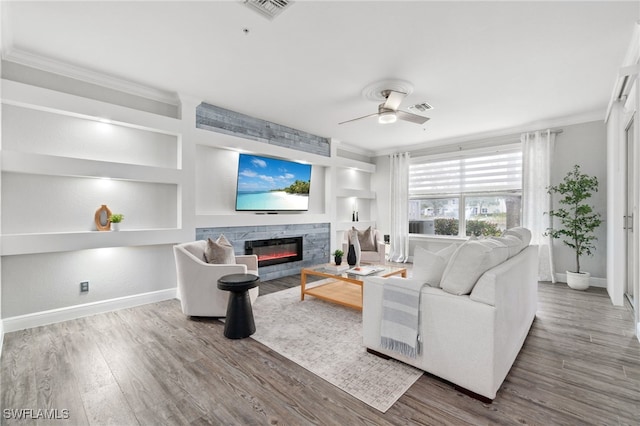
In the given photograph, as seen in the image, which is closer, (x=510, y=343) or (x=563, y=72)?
(x=510, y=343)

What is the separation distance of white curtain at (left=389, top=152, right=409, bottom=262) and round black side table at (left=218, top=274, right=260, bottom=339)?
474 cm

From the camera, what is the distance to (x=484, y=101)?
4.15 metres

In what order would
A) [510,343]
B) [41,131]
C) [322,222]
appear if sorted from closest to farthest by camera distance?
[510,343] → [41,131] → [322,222]

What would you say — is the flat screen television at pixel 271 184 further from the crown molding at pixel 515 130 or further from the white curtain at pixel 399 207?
the crown molding at pixel 515 130

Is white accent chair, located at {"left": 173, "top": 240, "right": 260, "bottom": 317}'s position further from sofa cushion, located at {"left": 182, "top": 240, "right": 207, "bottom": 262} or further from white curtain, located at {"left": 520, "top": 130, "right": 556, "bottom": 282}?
white curtain, located at {"left": 520, "top": 130, "right": 556, "bottom": 282}

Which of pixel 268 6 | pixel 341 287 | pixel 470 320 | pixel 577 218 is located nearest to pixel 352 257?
pixel 341 287

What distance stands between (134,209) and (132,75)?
160 cm

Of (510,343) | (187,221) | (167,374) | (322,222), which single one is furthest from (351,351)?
(322,222)

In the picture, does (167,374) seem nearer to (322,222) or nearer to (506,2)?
(506,2)

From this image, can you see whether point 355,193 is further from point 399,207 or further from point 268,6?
point 268,6

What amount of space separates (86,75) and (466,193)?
21.4ft

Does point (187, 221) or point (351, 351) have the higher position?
point (187, 221)

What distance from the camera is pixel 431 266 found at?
2.22 m

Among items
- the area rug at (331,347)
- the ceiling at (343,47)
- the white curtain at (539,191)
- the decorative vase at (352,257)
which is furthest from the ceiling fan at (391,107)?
the white curtain at (539,191)
